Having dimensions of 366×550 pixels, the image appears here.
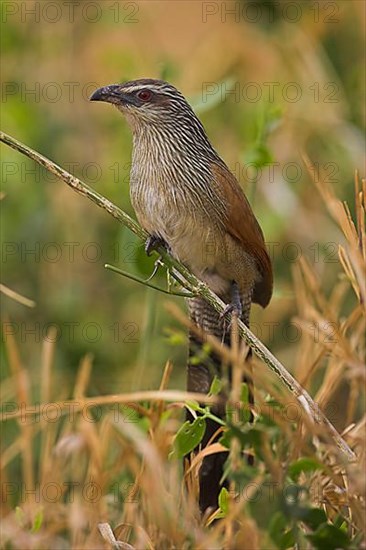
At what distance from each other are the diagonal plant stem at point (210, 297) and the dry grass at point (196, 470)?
44 mm

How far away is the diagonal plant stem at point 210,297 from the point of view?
2336mm

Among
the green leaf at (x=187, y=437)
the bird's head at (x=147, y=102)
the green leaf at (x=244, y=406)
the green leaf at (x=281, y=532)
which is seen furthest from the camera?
the bird's head at (x=147, y=102)

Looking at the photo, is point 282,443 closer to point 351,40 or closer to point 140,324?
point 140,324

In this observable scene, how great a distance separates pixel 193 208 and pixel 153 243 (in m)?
0.17

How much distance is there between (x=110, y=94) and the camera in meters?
3.36

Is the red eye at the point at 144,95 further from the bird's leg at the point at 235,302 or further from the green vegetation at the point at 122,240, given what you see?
the bird's leg at the point at 235,302

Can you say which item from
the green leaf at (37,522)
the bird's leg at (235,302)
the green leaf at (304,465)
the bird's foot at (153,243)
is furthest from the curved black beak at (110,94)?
the green leaf at (304,465)

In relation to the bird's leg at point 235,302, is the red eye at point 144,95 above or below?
above

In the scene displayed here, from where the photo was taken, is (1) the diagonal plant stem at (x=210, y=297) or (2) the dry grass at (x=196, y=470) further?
(1) the diagonal plant stem at (x=210, y=297)

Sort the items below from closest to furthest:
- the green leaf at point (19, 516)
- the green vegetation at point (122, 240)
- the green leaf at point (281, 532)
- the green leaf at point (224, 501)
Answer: the green leaf at point (281, 532) → the green leaf at point (224, 501) → the green leaf at point (19, 516) → the green vegetation at point (122, 240)

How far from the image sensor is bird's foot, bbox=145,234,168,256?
3243 mm

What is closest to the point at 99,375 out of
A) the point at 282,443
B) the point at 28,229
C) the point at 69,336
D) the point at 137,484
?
the point at 69,336

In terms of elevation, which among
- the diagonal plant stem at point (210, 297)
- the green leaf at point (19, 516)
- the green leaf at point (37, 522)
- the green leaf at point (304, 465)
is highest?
the diagonal plant stem at point (210, 297)

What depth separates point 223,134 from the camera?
6.08m
